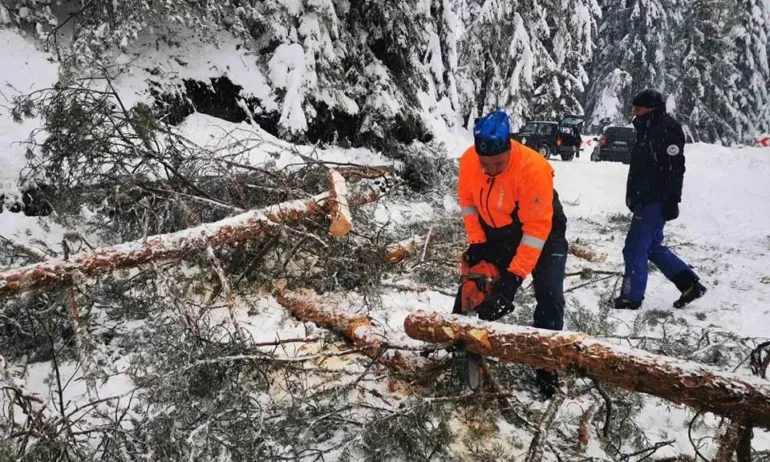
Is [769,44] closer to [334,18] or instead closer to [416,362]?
[334,18]

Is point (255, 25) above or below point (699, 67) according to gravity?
below

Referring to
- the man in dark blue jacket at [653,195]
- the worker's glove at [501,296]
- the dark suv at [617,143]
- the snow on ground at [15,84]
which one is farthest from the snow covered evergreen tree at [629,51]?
the worker's glove at [501,296]

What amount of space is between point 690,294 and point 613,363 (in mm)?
Result: 2860

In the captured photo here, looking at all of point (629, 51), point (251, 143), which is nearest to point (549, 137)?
point (629, 51)

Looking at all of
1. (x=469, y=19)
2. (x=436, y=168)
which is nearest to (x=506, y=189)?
(x=436, y=168)

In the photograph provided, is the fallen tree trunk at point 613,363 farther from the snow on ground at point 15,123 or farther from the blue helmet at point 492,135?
the snow on ground at point 15,123

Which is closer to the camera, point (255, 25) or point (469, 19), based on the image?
point (255, 25)

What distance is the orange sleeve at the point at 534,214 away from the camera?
2773mm

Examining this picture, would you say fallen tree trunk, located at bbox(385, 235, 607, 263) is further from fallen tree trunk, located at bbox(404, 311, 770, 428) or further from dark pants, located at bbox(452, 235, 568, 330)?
fallen tree trunk, located at bbox(404, 311, 770, 428)

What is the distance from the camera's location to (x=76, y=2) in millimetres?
6105

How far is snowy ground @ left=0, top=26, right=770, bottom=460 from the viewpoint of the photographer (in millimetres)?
2883

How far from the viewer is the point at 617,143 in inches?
672

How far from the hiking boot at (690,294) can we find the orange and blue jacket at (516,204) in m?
2.12

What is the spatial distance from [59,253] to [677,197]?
Answer: 5210mm
